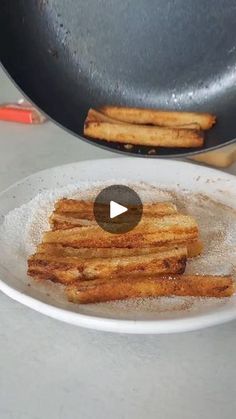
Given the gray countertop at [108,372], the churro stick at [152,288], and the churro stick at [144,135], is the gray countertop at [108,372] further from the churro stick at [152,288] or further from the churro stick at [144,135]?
the churro stick at [144,135]

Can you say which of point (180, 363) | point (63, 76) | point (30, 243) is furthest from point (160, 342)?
point (63, 76)

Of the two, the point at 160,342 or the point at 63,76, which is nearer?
the point at 160,342

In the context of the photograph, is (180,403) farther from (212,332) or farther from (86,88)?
(86,88)

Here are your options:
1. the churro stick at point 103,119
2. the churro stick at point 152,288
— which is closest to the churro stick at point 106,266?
the churro stick at point 152,288

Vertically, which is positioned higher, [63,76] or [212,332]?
[63,76]

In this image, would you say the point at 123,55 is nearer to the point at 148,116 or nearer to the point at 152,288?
the point at 148,116
